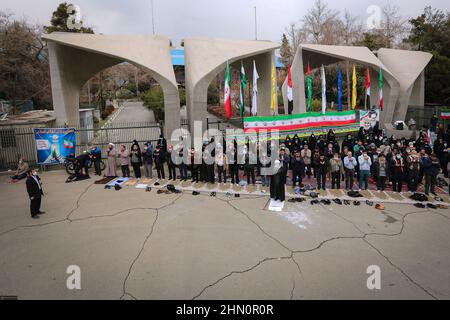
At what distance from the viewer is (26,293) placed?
5.48m

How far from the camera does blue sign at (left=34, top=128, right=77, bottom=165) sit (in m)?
13.4

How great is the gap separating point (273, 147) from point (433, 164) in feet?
18.4

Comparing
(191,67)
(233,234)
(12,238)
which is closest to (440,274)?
(233,234)

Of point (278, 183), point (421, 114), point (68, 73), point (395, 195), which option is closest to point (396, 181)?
point (395, 195)

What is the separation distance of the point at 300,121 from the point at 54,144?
40.3 feet

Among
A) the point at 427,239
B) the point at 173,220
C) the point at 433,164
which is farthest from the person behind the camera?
the point at 433,164

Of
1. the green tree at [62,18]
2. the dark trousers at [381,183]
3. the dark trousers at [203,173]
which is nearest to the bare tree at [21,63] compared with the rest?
the green tree at [62,18]

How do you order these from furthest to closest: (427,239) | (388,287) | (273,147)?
(273,147)
(427,239)
(388,287)

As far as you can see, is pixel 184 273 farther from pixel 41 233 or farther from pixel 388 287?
pixel 41 233

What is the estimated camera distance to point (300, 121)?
16984mm

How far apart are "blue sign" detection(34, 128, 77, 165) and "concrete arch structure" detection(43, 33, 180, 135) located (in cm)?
147

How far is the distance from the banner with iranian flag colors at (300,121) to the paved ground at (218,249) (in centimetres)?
624

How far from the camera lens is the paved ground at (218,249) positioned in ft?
18.4

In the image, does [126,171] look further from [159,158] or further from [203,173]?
[203,173]
